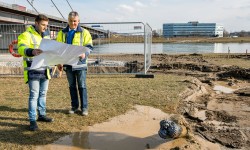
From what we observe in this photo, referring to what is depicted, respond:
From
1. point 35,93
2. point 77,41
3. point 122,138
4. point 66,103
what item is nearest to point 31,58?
point 35,93

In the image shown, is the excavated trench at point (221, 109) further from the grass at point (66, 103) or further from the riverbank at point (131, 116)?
the grass at point (66, 103)

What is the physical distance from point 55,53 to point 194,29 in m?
104

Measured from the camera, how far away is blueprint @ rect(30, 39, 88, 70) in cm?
527

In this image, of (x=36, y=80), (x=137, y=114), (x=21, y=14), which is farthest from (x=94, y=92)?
(x=21, y=14)

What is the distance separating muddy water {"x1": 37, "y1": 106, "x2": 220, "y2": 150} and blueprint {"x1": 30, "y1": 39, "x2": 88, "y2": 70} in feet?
4.40

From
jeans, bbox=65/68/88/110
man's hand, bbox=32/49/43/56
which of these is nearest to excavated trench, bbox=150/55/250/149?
jeans, bbox=65/68/88/110

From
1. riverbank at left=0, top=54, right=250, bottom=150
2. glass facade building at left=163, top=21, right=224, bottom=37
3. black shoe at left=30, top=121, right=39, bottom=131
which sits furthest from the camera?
glass facade building at left=163, top=21, right=224, bottom=37

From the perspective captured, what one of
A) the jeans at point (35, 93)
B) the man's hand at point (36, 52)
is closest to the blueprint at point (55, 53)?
the man's hand at point (36, 52)

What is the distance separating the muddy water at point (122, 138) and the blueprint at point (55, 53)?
4.40ft

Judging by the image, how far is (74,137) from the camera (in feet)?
17.8

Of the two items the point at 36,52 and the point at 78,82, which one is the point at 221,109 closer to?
the point at 78,82

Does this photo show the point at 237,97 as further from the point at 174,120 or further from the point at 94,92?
the point at 174,120

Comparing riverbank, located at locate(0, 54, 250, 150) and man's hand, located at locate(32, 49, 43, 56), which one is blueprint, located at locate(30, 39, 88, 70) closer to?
man's hand, located at locate(32, 49, 43, 56)

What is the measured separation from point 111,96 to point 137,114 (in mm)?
1722
